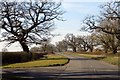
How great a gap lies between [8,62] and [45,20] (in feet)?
59.7

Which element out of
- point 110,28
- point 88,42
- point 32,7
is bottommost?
point 88,42

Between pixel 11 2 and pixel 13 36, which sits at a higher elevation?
pixel 11 2

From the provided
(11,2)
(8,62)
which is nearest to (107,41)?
(11,2)

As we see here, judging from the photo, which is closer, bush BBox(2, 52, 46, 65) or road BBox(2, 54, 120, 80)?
road BBox(2, 54, 120, 80)

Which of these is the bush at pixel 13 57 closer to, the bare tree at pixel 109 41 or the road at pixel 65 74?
the road at pixel 65 74

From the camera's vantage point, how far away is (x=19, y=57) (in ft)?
206

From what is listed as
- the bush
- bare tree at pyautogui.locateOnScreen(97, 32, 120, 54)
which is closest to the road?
the bush

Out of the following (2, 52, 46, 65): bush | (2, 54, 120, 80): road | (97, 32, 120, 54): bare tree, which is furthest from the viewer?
(97, 32, 120, 54): bare tree

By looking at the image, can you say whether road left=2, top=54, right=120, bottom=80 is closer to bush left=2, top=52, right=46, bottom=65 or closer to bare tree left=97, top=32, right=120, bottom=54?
bush left=2, top=52, right=46, bottom=65

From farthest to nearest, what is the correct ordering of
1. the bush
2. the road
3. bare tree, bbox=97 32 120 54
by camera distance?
bare tree, bbox=97 32 120 54
the bush
the road

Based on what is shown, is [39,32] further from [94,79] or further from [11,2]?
[94,79]

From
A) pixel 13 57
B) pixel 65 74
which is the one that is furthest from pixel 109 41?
pixel 65 74

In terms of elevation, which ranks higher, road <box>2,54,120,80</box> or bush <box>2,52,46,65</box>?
road <box>2,54,120,80</box>

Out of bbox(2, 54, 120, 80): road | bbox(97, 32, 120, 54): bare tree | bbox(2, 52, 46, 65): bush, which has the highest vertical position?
bbox(2, 54, 120, 80): road
